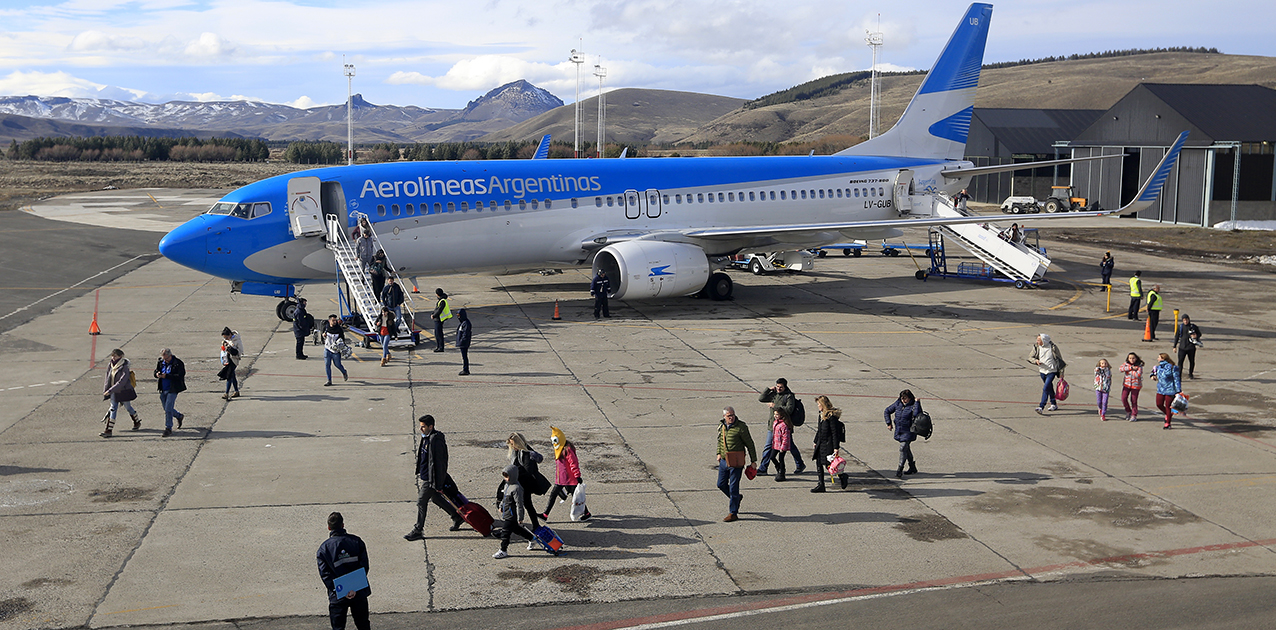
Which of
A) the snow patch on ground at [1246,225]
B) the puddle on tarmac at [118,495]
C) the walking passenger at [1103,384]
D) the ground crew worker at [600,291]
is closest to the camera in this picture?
the puddle on tarmac at [118,495]

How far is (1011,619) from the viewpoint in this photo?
1130 cm

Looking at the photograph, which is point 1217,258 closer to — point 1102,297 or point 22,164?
point 1102,297

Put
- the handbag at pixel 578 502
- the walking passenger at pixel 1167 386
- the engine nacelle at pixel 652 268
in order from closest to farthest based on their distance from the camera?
the handbag at pixel 578 502 → the walking passenger at pixel 1167 386 → the engine nacelle at pixel 652 268

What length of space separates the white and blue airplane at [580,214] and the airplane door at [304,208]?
0.13 ft

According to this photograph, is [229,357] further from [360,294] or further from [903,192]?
[903,192]

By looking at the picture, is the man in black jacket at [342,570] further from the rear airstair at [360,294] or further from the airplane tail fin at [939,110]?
the airplane tail fin at [939,110]

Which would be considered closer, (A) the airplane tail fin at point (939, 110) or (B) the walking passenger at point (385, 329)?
(B) the walking passenger at point (385, 329)

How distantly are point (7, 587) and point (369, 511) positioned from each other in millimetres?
4417

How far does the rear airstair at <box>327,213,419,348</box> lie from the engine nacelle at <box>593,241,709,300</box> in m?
6.55

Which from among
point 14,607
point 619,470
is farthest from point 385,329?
point 14,607

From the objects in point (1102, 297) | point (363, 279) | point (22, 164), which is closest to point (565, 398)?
point (363, 279)

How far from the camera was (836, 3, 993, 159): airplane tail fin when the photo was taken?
4041 centimetres

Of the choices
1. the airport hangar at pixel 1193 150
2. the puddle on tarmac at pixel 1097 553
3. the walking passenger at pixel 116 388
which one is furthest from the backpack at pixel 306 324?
the airport hangar at pixel 1193 150

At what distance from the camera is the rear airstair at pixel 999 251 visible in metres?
37.9
